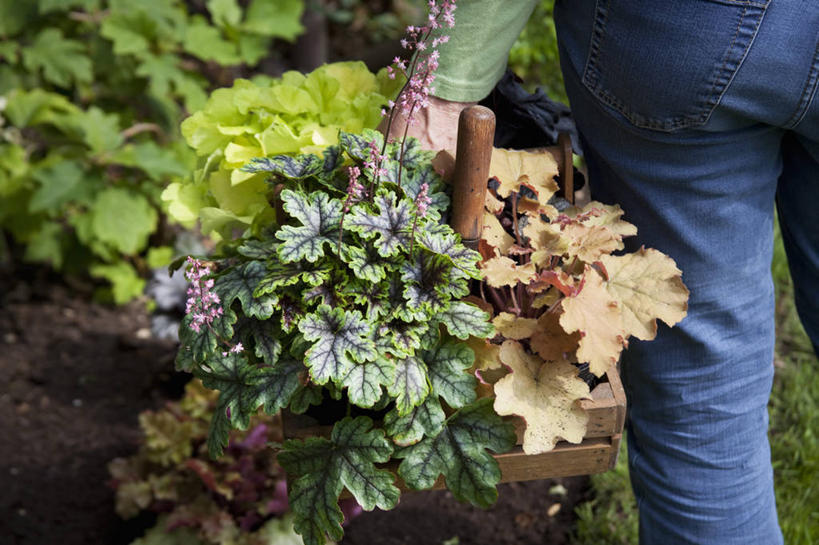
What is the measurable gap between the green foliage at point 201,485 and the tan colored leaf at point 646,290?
3.72 ft

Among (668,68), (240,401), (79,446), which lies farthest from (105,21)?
(668,68)

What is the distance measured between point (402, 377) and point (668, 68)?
0.58 meters

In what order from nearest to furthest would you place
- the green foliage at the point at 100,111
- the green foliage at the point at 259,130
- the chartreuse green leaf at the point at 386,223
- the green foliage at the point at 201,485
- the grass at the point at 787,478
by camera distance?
the chartreuse green leaf at the point at 386,223 → the green foliage at the point at 259,130 → the green foliage at the point at 201,485 → the grass at the point at 787,478 → the green foliage at the point at 100,111

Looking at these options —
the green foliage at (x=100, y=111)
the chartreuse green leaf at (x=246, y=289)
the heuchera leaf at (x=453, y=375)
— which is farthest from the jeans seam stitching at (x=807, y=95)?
the green foliage at (x=100, y=111)

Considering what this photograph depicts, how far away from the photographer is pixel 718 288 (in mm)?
1337

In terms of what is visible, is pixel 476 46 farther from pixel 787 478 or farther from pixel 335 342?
pixel 787 478

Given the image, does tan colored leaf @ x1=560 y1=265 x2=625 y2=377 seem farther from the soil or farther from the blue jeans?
the soil

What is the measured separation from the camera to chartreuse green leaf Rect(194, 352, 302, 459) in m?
1.19

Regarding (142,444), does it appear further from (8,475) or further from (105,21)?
(105,21)

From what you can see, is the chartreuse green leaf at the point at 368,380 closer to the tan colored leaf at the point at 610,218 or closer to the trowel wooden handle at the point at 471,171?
the trowel wooden handle at the point at 471,171

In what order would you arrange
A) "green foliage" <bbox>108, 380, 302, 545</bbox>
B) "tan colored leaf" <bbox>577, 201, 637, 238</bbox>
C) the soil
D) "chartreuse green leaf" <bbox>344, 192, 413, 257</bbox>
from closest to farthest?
"chartreuse green leaf" <bbox>344, 192, 413, 257</bbox>
"tan colored leaf" <bbox>577, 201, 637, 238</bbox>
"green foliage" <bbox>108, 380, 302, 545</bbox>
the soil

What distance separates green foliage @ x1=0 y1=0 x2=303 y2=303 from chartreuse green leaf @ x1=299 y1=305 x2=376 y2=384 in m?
1.68

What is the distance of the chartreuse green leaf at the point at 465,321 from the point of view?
118 cm

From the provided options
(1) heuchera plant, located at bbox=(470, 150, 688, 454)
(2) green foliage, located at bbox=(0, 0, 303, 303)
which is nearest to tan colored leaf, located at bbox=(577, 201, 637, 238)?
(1) heuchera plant, located at bbox=(470, 150, 688, 454)
